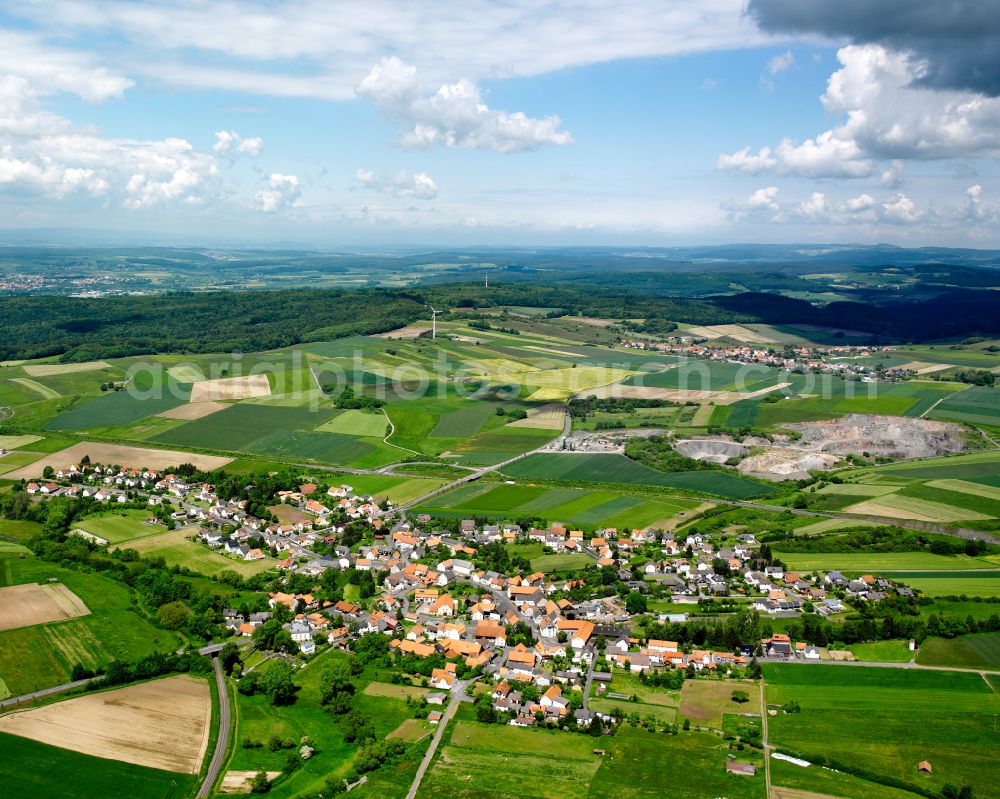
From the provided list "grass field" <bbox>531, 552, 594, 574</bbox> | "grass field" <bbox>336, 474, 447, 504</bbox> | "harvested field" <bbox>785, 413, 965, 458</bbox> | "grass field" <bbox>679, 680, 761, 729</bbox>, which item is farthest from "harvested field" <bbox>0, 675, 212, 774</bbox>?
"harvested field" <bbox>785, 413, 965, 458</bbox>

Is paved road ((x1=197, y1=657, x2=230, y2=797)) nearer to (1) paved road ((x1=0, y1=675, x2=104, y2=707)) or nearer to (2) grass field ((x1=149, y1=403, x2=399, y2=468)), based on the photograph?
(1) paved road ((x1=0, y1=675, x2=104, y2=707))

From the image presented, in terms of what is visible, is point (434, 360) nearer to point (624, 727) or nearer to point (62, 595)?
point (62, 595)

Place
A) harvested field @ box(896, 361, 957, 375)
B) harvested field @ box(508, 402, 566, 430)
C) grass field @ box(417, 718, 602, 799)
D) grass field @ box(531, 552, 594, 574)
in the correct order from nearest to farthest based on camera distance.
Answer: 1. grass field @ box(417, 718, 602, 799)
2. grass field @ box(531, 552, 594, 574)
3. harvested field @ box(508, 402, 566, 430)
4. harvested field @ box(896, 361, 957, 375)

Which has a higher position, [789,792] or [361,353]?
[361,353]

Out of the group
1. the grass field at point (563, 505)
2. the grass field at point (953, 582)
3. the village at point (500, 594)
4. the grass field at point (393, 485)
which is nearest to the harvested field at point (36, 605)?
the village at point (500, 594)

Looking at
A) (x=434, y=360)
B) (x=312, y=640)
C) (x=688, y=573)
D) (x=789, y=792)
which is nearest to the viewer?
(x=789, y=792)

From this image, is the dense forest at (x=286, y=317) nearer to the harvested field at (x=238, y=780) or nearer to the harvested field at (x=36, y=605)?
the harvested field at (x=36, y=605)

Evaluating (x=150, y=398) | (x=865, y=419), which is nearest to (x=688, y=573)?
(x=865, y=419)
